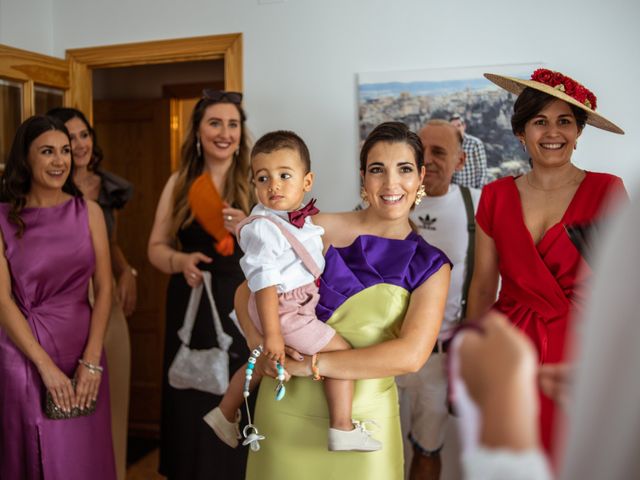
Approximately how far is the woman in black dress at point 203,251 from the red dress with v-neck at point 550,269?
1292 mm

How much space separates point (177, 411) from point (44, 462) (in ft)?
2.12

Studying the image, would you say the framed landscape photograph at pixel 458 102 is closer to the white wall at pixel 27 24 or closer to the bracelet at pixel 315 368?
the bracelet at pixel 315 368

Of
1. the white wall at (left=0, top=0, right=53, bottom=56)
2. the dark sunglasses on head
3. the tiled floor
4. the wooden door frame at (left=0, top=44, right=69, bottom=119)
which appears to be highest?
the white wall at (left=0, top=0, right=53, bottom=56)

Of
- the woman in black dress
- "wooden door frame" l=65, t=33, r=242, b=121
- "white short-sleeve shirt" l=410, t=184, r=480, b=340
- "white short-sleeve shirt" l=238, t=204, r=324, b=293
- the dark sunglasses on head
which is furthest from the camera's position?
"wooden door frame" l=65, t=33, r=242, b=121

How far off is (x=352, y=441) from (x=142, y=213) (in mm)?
3653

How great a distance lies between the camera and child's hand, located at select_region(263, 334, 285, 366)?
1.72m

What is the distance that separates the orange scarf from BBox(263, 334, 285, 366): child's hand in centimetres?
125

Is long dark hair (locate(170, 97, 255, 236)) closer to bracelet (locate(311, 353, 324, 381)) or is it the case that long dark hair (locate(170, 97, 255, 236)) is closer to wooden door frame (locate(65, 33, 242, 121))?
wooden door frame (locate(65, 33, 242, 121))

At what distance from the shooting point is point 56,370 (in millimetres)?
2600

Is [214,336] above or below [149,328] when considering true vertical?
above

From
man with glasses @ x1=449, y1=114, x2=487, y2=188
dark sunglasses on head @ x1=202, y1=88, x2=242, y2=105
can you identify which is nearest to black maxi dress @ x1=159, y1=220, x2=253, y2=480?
dark sunglasses on head @ x1=202, y1=88, x2=242, y2=105

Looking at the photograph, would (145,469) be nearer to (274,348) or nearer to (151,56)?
(151,56)

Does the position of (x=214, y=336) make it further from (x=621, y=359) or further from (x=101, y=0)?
(x=621, y=359)

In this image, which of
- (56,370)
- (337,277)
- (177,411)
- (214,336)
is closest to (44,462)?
(56,370)
